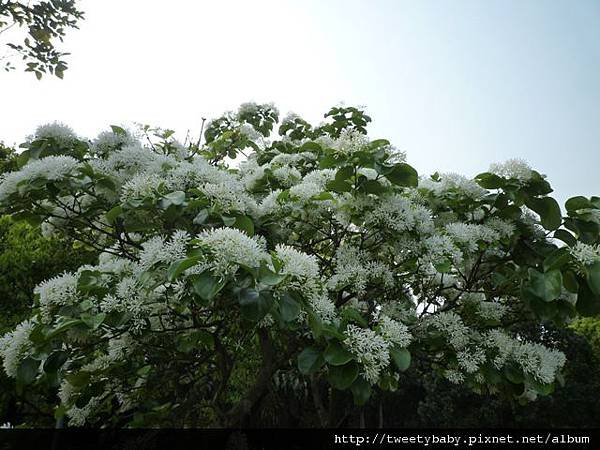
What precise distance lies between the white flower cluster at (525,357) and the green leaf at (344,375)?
81 cm

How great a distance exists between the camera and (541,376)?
6.06 ft

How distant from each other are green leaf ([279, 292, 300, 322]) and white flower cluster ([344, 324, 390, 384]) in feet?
0.80

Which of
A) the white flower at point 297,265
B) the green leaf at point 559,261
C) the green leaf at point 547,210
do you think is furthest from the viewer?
the green leaf at point 547,210

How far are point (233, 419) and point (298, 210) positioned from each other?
1157 millimetres

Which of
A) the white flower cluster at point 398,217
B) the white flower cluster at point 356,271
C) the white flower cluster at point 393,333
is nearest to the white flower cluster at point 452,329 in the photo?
the white flower cluster at point 356,271

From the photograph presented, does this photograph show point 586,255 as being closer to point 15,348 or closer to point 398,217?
point 398,217

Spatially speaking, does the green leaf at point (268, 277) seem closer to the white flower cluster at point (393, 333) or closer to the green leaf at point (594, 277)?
the white flower cluster at point (393, 333)

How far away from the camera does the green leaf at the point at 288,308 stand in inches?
47.8

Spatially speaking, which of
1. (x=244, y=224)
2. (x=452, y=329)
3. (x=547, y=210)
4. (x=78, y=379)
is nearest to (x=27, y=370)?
(x=78, y=379)

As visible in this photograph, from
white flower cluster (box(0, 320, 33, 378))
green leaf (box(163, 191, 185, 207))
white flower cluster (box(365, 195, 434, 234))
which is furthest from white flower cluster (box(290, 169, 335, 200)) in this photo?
white flower cluster (box(0, 320, 33, 378))

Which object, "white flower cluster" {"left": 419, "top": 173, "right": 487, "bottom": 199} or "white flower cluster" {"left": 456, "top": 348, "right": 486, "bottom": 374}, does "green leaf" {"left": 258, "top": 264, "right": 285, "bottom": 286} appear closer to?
"white flower cluster" {"left": 456, "top": 348, "right": 486, "bottom": 374}

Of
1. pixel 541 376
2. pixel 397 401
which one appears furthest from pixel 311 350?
pixel 397 401

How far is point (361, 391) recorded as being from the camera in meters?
1.35

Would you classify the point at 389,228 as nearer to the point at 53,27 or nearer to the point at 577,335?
the point at 53,27
